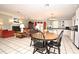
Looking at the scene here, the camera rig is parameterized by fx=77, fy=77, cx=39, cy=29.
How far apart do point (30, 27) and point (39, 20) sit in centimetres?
38

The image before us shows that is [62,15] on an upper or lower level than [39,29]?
upper

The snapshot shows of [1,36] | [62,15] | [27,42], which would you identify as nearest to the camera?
[62,15]

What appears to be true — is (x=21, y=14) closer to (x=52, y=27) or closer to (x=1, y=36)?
(x=52, y=27)

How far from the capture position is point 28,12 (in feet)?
6.68

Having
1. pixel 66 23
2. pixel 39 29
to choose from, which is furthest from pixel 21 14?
pixel 66 23

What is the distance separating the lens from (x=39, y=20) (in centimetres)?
199

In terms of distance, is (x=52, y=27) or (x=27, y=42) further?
(x=27, y=42)

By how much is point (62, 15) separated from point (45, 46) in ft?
3.16

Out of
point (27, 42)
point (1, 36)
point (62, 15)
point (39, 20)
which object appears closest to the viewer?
point (39, 20)

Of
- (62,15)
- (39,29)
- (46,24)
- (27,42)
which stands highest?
(62,15)

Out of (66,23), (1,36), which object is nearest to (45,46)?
(66,23)

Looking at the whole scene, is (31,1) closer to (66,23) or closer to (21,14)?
(21,14)

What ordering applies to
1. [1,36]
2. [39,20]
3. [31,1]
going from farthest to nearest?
[1,36]
[39,20]
[31,1]

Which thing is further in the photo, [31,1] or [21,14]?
[21,14]
